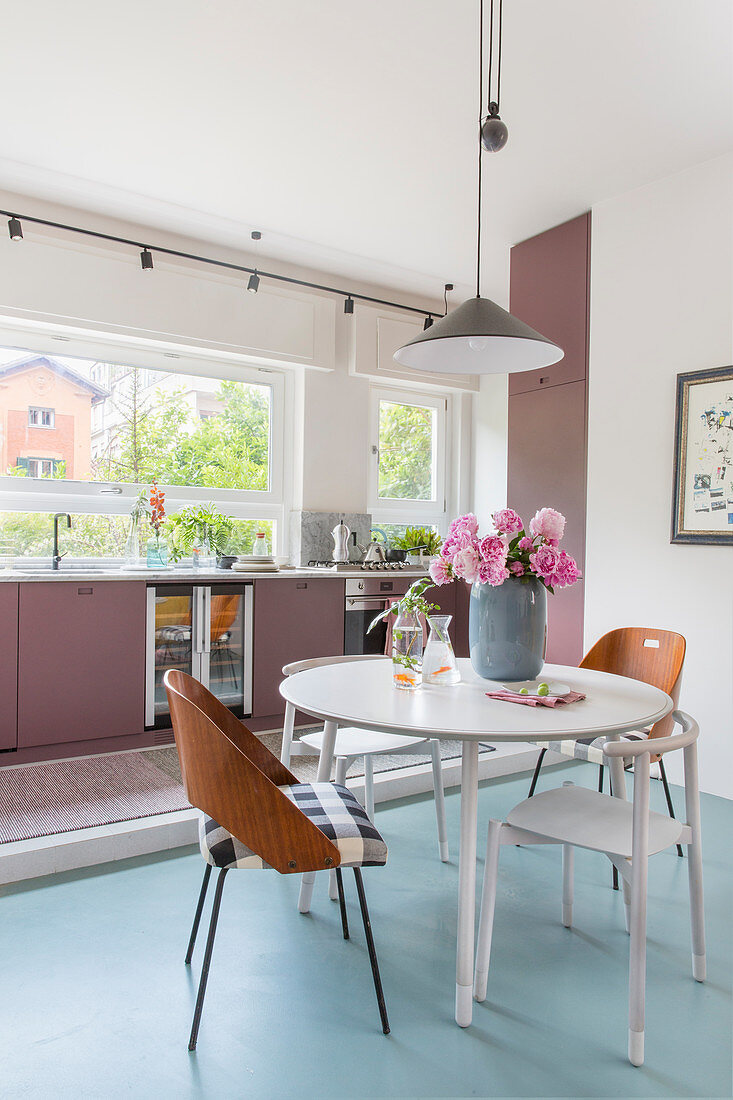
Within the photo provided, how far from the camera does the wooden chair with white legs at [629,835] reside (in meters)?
1.63

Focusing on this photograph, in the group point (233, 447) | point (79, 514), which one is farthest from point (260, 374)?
point (79, 514)

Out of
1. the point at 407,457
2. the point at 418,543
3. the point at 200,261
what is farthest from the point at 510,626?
the point at 407,457

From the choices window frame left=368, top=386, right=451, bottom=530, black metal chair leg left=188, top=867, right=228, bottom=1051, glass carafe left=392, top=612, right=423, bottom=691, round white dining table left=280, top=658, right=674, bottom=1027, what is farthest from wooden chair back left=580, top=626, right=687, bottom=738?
window frame left=368, top=386, right=451, bottom=530

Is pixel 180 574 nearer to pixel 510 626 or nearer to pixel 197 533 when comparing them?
pixel 197 533

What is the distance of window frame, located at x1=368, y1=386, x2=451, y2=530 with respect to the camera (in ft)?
17.4

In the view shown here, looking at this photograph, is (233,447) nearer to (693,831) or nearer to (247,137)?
(247,137)

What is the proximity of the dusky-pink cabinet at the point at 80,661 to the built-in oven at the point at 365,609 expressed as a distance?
1.23 meters

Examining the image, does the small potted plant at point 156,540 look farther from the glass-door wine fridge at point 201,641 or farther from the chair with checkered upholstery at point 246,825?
the chair with checkered upholstery at point 246,825

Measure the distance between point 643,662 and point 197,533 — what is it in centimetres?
265

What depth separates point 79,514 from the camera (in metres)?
4.14

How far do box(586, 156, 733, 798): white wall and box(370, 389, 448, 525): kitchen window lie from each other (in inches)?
70.8

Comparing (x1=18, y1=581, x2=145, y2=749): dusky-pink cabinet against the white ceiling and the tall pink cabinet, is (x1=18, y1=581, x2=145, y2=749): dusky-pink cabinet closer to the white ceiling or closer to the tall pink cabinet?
the white ceiling

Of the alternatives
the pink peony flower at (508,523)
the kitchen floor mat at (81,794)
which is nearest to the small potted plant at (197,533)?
the kitchen floor mat at (81,794)

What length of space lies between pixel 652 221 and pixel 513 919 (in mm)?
3177
